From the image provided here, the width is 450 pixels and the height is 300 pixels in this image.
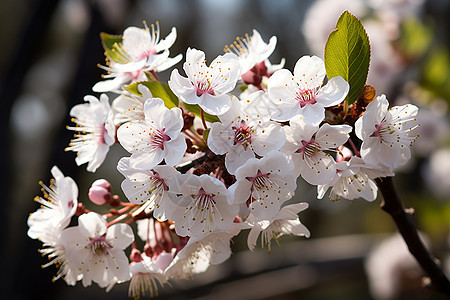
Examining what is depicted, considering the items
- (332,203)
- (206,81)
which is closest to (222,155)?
(206,81)

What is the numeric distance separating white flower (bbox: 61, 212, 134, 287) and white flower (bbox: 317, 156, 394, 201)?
395 mm

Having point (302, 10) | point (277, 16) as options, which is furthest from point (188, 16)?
point (302, 10)

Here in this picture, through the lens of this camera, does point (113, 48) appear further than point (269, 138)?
Yes

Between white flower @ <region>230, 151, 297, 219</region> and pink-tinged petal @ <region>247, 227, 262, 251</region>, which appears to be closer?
white flower @ <region>230, 151, 297, 219</region>

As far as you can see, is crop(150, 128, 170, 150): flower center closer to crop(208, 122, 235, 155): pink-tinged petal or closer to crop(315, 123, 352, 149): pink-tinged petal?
crop(208, 122, 235, 155): pink-tinged petal

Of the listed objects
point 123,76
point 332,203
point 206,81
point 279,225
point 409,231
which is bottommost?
point 332,203

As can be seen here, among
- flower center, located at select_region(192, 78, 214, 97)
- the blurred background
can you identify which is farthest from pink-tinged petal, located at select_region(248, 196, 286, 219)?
the blurred background

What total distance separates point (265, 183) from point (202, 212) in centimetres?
12

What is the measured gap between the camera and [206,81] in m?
0.78

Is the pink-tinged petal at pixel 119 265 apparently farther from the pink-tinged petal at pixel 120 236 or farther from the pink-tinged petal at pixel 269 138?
the pink-tinged petal at pixel 269 138

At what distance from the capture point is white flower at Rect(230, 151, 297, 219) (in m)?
0.69

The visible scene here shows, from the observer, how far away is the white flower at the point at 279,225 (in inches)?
30.6

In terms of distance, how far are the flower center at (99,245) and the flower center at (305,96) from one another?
0.46 m

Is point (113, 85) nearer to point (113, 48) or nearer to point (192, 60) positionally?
point (113, 48)
